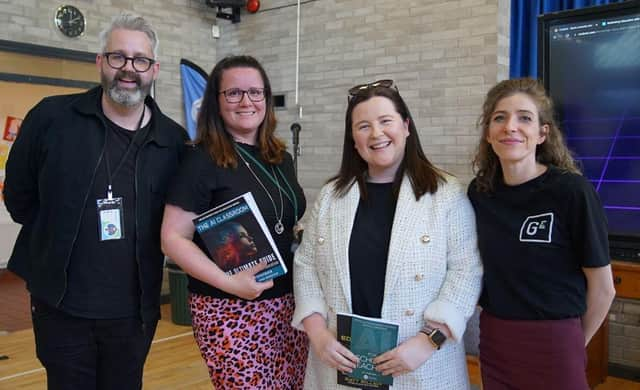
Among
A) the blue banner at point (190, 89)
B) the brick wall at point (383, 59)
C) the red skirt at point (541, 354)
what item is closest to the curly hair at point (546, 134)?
the red skirt at point (541, 354)

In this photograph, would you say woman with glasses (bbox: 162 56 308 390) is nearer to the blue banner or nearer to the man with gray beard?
the man with gray beard

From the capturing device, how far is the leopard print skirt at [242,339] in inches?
80.0

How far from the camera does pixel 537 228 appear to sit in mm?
1747

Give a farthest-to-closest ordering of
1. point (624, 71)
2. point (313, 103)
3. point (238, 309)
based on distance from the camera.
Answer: point (313, 103)
point (624, 71)
point (238, 309)

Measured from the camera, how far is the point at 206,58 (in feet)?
25.9

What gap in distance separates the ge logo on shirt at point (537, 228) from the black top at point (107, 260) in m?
1.30

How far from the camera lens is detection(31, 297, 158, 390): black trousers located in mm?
2070

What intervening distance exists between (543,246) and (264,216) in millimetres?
901

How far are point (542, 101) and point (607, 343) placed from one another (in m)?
3.16

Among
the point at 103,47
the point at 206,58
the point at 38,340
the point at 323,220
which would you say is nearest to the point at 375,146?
the point at 323,220

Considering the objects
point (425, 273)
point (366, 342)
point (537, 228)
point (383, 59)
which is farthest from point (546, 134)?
point (383, 59)

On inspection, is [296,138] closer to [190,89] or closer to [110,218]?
[190,89]

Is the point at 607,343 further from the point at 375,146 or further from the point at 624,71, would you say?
the point at 375,146

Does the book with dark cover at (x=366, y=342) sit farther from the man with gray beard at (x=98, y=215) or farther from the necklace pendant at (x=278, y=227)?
the man with gray beard at (x=98, y=215)
